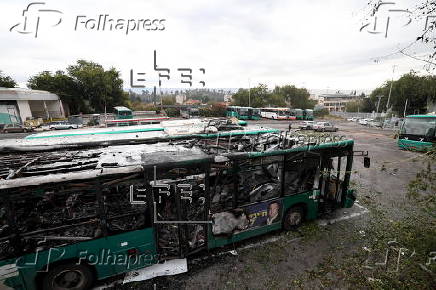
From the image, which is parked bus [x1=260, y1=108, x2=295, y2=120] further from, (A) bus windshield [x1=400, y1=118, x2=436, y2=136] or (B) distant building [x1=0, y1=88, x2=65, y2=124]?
(B) distant building [x1=0, y1=88, x2=65, y2=124]

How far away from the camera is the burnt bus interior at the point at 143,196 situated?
12.2ft

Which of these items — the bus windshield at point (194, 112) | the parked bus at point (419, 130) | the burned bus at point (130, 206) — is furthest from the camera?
the bus windshield at point (194, 112)

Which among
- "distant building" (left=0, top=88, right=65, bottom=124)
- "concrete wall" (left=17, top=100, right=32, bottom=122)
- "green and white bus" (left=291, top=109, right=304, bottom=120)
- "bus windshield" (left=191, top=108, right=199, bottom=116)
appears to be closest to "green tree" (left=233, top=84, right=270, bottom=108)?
"green and white bus" (left=291, top=109, right=304, bottom=120)

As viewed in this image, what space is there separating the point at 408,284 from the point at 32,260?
7386 mm

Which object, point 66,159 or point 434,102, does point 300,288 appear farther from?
point 434,102

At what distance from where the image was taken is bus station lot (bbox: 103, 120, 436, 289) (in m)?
4.26

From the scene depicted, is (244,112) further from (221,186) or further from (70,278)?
(70,278)

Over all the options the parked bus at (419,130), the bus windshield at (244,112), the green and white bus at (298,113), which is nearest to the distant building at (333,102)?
the green and white bus at (298,113)

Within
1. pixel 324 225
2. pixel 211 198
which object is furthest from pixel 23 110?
pixel 324 225

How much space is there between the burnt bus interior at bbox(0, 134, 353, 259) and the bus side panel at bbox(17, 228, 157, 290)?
13 centimetres

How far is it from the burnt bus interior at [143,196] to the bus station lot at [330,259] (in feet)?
2.62

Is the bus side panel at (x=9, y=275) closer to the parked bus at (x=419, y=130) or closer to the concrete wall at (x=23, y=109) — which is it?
the parked bus at (x=419, y=130)

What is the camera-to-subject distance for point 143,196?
434cm

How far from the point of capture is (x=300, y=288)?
445cm
